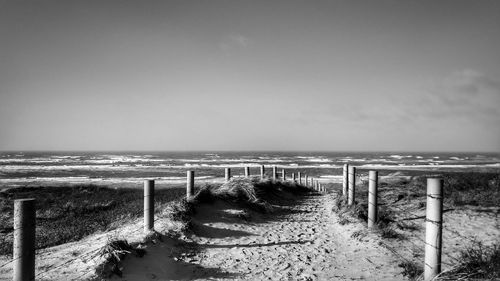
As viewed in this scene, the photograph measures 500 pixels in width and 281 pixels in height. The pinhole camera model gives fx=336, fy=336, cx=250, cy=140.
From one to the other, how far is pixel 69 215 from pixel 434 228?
49.2 ft

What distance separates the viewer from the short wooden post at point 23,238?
Result: 3846mm

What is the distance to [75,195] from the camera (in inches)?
864

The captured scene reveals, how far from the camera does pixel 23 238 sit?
12.7 feet

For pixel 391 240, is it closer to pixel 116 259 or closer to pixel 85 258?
pixel 116 259

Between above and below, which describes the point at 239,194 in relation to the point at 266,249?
above

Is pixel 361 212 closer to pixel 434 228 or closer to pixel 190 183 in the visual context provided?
pixel 190 183

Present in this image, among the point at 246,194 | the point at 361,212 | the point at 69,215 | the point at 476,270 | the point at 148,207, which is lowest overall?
the point at 69,215

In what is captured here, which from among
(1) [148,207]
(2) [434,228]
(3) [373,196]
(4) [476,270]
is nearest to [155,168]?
(1) [148,207]

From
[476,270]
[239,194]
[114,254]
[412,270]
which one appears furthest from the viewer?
[239,194]

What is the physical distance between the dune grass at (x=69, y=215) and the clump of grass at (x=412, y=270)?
309 inches

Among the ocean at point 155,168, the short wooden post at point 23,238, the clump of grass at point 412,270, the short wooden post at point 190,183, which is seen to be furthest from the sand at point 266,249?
the ocean at point 155,168

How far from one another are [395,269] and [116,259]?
452 cm

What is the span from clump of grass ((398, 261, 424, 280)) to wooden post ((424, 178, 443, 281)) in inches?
23.7

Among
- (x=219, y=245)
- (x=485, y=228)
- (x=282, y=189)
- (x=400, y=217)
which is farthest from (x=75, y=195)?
(x=485, y=228)
